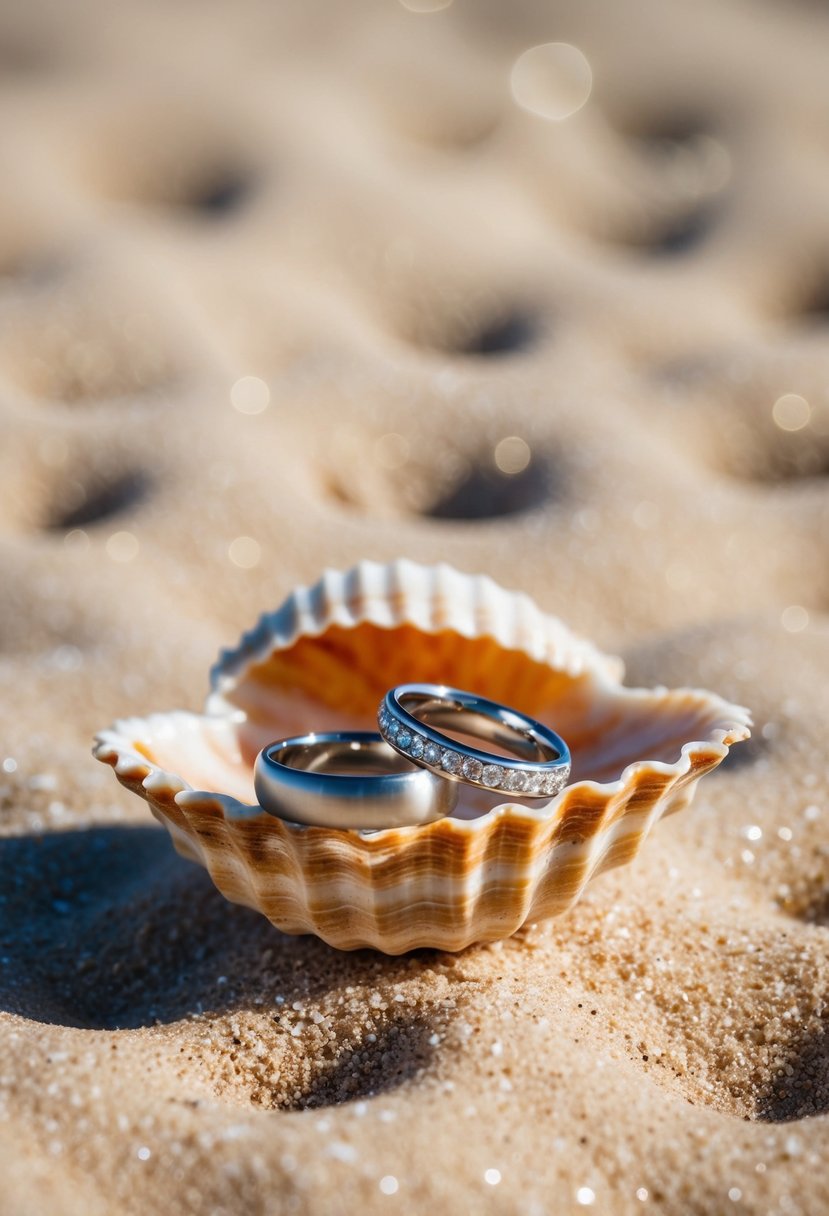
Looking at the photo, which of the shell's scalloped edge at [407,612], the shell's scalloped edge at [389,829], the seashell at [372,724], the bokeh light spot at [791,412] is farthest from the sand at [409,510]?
the shell's scalloped edge at [407,612]

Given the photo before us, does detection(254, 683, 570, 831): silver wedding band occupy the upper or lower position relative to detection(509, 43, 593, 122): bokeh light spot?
lower

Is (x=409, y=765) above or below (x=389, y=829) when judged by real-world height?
below

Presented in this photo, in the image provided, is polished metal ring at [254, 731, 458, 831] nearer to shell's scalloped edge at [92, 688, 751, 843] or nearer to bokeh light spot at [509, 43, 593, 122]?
shell's scalloped edge at [92, 688, 751, 843]

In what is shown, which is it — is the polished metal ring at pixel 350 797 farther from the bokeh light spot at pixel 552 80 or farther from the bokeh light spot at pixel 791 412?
the bokeh light spot at pixel 552 80

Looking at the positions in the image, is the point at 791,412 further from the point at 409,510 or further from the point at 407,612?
the point at 407,612

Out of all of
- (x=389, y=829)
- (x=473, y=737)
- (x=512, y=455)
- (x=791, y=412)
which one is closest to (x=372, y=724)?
(x=473, y=737)

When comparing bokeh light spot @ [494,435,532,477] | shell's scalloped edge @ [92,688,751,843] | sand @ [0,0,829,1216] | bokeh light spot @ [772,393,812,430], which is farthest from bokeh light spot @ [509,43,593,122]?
shell's scalloped edge @ [92,688,751,843]
